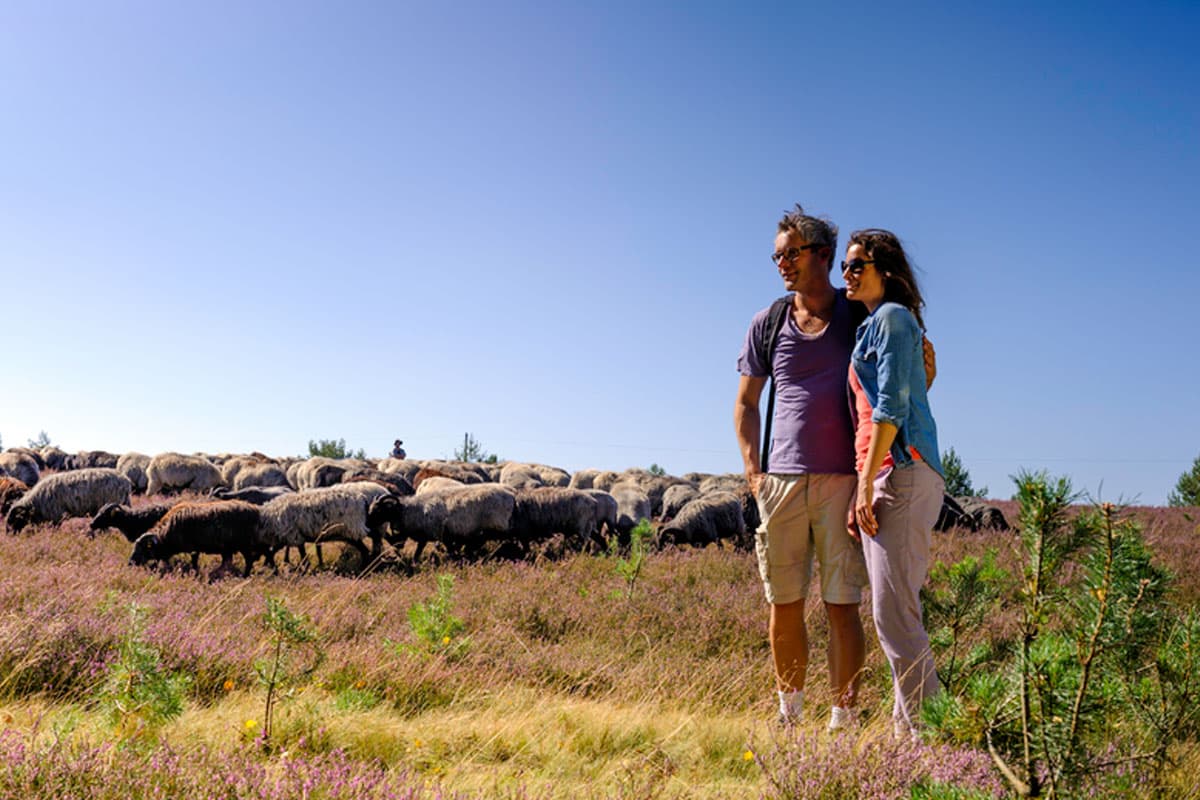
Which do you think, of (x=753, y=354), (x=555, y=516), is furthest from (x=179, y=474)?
(x=753, y=354)

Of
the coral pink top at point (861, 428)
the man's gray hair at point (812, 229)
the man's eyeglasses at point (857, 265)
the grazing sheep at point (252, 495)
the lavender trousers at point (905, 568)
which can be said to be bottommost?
the grazing sheep at point (252, 495)

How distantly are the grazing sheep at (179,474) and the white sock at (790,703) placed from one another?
2390cm

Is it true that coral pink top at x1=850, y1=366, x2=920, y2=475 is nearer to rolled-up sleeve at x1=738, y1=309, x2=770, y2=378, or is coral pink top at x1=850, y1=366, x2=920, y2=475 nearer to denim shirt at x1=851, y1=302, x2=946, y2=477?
denim shirt at x1=851, y1=302, x2=946, y2=477

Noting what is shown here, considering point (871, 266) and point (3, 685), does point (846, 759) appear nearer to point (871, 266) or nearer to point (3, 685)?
point (871, 266)

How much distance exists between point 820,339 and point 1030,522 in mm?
2676

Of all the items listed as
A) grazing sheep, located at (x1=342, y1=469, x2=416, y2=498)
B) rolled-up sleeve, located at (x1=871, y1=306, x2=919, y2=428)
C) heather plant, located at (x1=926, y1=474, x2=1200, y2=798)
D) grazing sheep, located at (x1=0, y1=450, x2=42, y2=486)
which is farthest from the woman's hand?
grazing sheep, located at (x1=0, y1=450, x2=42, y2=486)

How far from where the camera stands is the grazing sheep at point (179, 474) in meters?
24.0

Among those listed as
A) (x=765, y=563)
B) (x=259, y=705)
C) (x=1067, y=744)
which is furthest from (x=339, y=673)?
(x=1067, y=744)

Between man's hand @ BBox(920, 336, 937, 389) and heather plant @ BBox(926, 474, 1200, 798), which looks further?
man's hand @ BBox(920, 336, 937, 389)

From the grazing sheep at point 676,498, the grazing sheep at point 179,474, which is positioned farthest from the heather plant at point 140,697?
the grazing sheep at point 179,474

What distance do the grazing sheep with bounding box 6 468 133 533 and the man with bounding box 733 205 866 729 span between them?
16.7 metres

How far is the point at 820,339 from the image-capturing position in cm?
426

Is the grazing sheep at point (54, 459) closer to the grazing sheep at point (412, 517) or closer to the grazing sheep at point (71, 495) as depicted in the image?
the grazing sheep at point (71, 495)

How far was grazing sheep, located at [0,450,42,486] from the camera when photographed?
25062 millimetres
